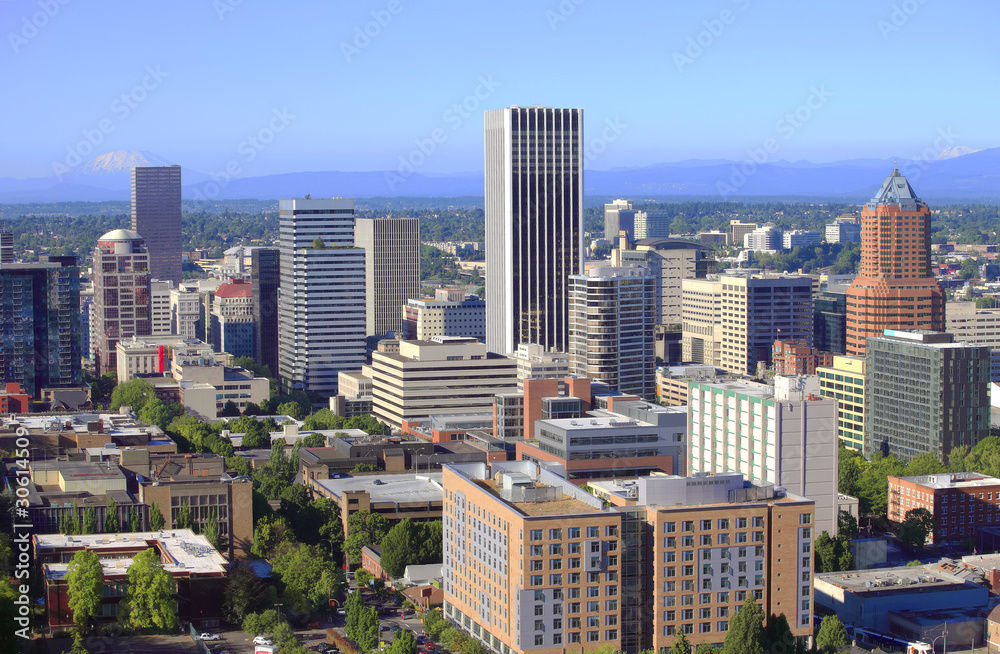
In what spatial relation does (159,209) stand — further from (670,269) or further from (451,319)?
(451,319)

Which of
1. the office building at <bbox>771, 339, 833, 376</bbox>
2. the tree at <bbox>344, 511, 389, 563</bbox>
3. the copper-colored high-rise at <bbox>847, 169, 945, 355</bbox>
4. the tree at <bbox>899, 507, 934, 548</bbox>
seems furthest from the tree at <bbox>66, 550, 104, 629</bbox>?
the copper-colored high-rise at <bbox>847, 169, 945, 355</bbox>

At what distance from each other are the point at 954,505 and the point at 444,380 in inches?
1118

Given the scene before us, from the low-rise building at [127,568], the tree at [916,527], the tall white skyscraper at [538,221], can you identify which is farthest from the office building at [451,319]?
the low-rise building at [127,568]

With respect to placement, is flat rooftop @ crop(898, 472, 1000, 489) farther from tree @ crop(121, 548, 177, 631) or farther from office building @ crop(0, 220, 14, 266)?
office building @ crop(0, 220, 14, 266)

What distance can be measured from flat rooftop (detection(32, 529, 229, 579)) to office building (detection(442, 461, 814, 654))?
9274 mm

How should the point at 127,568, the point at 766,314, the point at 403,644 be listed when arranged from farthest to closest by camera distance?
1. the point at 766,314
2. the point at 127,568
3. the point at 403,644

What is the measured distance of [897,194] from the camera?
84.7 m

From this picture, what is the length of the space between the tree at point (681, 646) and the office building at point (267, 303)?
6636 cm

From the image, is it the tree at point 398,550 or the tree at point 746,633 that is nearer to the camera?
the tree at point 746,633

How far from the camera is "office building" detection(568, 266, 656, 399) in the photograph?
7638cm

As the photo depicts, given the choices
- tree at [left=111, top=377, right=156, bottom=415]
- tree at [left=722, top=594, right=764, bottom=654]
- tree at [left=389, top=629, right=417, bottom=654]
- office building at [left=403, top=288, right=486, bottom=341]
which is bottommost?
tree at [left=389, top=629, right=417, bottom=654]

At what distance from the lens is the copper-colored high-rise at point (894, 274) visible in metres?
79.9

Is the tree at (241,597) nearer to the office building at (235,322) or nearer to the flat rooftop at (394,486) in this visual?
the flat rooftop at (394,486)

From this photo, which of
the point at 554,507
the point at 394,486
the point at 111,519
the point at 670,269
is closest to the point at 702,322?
the point at 670,269
